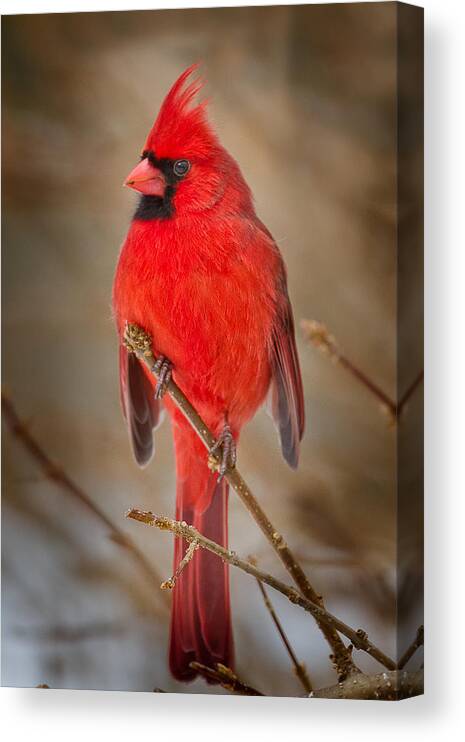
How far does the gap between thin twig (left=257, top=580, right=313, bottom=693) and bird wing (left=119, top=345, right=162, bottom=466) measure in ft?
1.55

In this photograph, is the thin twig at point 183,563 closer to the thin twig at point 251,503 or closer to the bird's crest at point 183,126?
the thin twig at point 251,503

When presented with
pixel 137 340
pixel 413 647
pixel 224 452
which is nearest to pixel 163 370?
pixel 137 340

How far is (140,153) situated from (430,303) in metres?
0.85

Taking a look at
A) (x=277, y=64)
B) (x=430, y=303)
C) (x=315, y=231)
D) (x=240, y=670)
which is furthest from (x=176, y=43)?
(x=240, y=670)

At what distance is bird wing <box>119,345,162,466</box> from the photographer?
367cm

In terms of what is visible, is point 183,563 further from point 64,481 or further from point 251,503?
point 64,481

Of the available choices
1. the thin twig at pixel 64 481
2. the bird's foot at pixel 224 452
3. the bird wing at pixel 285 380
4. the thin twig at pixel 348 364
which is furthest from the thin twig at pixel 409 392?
the thin twig at pixel 64 481

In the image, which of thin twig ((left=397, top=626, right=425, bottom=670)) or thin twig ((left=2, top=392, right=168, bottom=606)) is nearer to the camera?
thin twig ((left=397, top=626, right=425, bottom=670))

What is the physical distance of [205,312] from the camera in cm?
353

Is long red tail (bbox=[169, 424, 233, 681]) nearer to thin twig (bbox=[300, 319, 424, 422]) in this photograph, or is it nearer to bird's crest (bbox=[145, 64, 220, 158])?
thin twig (bbox=[300, 319, 424, 422])

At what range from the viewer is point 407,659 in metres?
3.48

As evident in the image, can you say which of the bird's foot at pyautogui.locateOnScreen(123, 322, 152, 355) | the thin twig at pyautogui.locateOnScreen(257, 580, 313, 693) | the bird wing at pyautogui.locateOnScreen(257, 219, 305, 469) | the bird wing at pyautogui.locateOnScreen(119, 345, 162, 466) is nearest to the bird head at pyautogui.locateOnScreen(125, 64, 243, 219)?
the bird wing at pyautogui.locateOnScreen(257, 219, 305, 469)

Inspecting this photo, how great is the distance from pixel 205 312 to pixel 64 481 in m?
0.62

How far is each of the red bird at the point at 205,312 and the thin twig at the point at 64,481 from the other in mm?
130
